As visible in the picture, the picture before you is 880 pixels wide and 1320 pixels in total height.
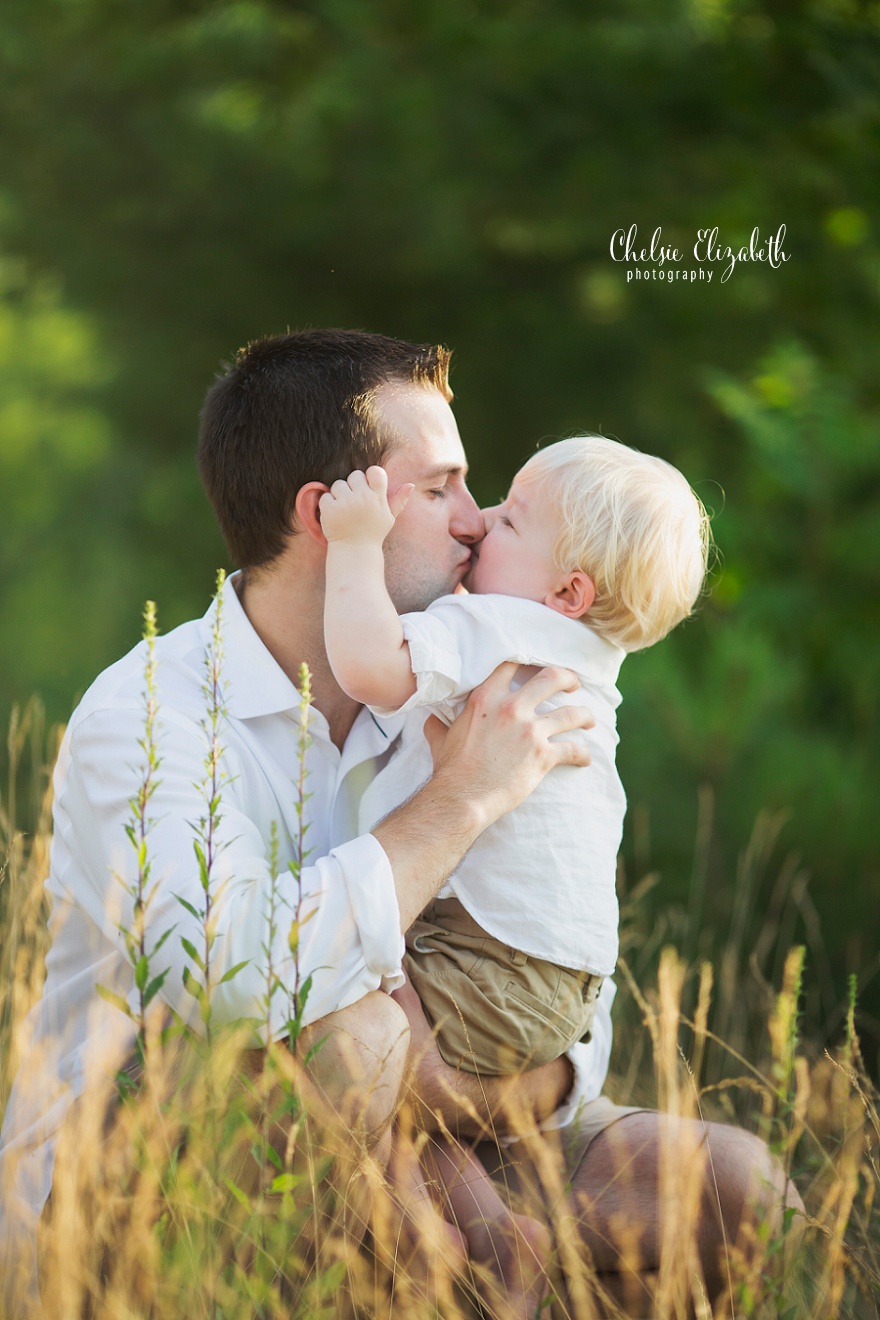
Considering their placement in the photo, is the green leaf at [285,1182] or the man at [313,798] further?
the man at [313,798]

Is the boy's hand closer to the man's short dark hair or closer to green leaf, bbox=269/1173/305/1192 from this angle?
the man's short dark hair

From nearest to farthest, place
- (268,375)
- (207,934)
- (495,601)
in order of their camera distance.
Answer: (207,934) → (495,601) → (268,375)

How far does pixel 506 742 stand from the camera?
2154mm

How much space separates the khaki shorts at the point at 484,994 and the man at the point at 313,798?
0.07m

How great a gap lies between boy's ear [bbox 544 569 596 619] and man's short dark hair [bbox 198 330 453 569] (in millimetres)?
447

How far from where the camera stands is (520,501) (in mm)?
2434

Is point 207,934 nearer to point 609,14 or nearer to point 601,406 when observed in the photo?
point 609,14

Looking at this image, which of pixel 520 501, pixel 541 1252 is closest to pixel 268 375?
pixel 520 501

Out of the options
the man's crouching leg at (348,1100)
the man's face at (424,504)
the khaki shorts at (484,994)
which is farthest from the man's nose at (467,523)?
the man's crouching leg at (348,1100)

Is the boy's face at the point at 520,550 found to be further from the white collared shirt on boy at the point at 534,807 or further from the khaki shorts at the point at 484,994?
the khaki shorts at the point at 484,994

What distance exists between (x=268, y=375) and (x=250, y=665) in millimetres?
608

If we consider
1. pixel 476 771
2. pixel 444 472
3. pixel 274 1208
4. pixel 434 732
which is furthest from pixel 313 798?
pixel 274 1208

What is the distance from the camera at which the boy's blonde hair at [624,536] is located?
90.3 inches

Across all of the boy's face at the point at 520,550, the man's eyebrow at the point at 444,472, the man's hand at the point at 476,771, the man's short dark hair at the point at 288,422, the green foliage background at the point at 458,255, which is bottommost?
the man's hand at the point at 476,771
